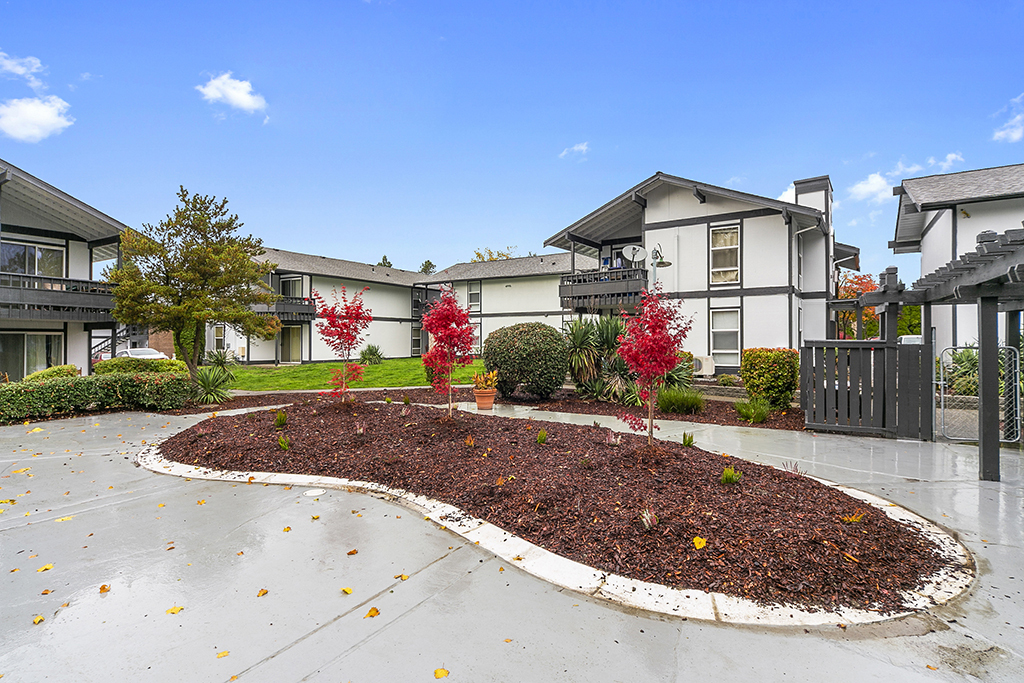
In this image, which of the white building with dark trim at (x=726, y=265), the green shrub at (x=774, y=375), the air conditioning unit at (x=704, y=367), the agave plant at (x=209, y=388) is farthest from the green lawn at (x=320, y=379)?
the green shrub at (x=774, y=375)

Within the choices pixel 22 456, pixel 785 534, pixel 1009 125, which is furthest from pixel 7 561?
pixel 1009 125

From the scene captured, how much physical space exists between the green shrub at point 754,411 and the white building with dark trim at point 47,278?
17.6 m

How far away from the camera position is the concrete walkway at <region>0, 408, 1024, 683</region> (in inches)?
88.7

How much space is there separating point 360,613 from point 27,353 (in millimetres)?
19357

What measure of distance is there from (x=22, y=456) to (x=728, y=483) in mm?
9139

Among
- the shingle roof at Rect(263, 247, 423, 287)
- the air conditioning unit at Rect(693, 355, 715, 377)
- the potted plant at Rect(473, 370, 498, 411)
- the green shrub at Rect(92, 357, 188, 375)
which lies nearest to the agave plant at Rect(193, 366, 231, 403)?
the green shrub at Rect(92, 357, 188, 375)

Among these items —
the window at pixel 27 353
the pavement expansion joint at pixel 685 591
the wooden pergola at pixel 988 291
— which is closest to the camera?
the pavement expansion joint at pixel 685 591

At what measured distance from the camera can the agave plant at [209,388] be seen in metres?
12.2

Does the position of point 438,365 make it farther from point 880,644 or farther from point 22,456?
point 22,456

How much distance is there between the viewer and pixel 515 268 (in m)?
29.5

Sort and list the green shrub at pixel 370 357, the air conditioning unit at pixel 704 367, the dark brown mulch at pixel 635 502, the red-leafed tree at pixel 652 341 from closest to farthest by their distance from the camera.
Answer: the dark brown mulch at pixel 635 502, the red-leafed tree at pixel 652 341, the air conditioning unit at pixel 704 367, the green shrub at pixel 370 357

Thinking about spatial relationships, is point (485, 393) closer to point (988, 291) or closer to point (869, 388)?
point (869, 388)

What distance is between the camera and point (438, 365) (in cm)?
690

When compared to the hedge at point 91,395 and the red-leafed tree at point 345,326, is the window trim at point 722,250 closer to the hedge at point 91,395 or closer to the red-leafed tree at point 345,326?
the red-leafed tree at point 345,326
